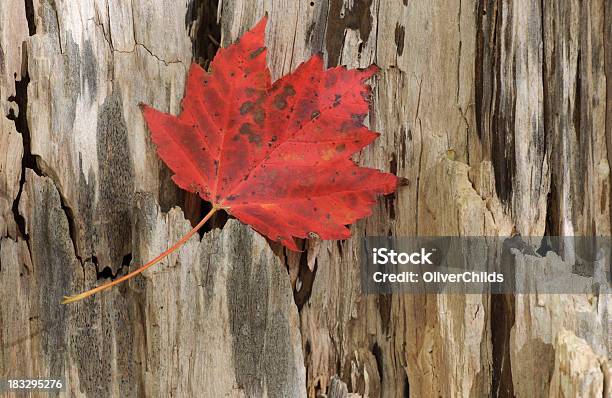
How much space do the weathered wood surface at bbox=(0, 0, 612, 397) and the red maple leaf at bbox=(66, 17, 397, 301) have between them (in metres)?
0.10

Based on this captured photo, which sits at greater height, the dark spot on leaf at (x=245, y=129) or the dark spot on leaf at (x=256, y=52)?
the dark spot on leaf at (x=256, y=52)

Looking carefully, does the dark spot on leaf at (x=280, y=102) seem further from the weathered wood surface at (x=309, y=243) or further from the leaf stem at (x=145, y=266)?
the leaf stem at (x=145, y=266)

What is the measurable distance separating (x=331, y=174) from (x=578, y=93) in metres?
0.62

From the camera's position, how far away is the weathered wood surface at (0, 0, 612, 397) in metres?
1.41

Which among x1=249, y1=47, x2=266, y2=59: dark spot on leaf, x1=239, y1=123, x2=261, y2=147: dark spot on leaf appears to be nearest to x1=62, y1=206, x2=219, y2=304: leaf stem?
x1=239, y1=123, x2=261, y2=147: dark spot on leaf

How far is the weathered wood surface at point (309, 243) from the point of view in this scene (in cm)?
141

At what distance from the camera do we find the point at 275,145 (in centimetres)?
132

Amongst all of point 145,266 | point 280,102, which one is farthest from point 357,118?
point 145,266

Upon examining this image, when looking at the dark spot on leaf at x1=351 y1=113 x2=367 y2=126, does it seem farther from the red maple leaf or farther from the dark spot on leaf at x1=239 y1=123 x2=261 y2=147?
the dark spot on leaf at x1=239 y1=123 x2=261 y2=147

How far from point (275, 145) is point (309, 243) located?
254 millimetres

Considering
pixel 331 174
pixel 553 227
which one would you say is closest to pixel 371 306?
pixel 331 174

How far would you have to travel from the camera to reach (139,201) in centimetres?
141

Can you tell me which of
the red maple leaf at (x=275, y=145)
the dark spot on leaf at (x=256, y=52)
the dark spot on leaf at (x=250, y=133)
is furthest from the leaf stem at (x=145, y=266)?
the dark spot on leaf at (x=256, y=52)

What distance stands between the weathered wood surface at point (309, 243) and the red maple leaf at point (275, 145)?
0.33 feet
